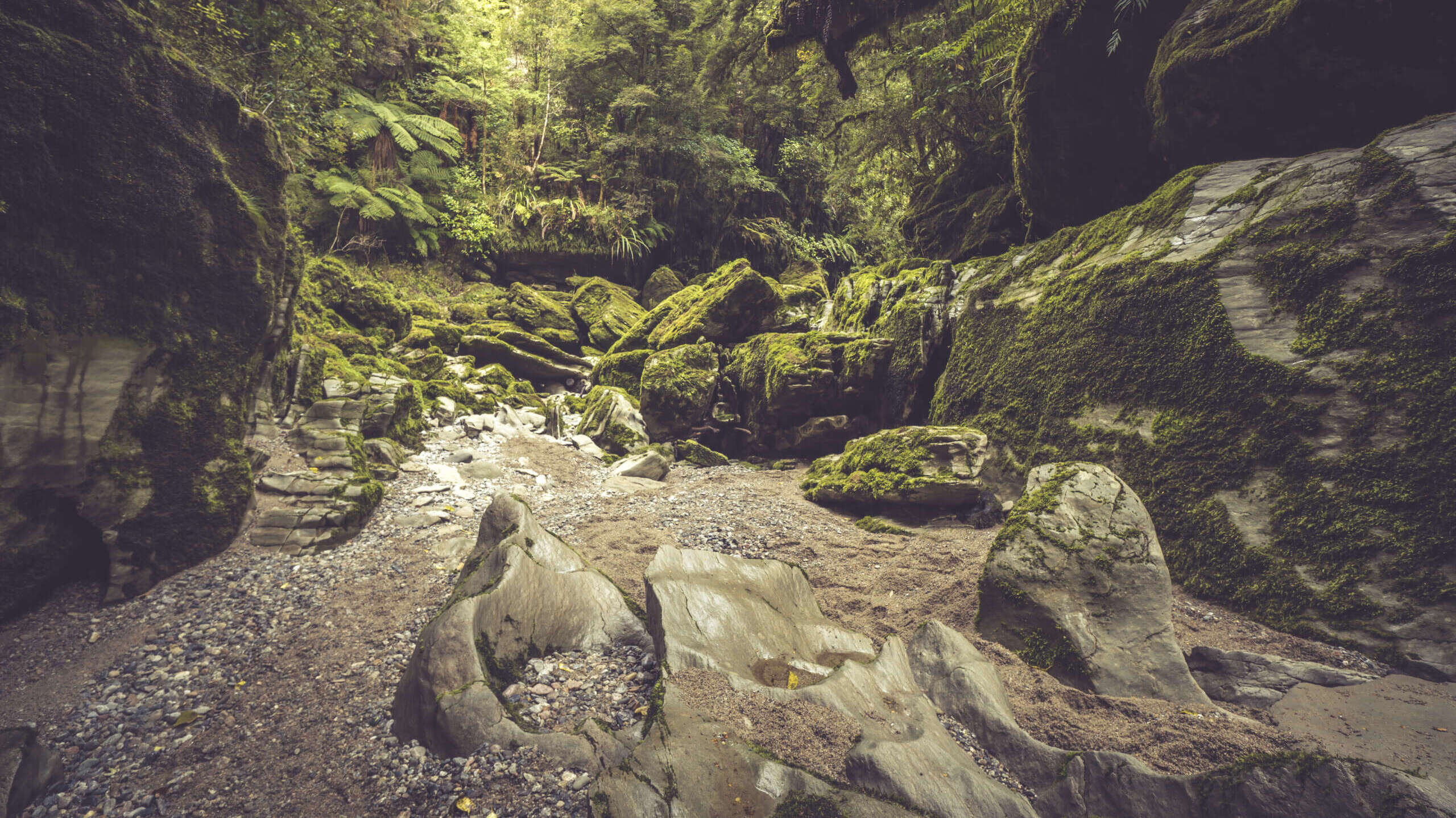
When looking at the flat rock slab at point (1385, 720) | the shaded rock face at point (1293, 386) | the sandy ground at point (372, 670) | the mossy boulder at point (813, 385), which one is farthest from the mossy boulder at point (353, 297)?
the flat rock slab at point (1385, 720)

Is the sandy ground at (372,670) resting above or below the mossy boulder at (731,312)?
below

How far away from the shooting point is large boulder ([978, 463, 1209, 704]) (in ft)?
9.52

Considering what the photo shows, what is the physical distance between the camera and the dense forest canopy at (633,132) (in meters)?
9.70

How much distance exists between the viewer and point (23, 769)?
227 cm

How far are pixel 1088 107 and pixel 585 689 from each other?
28.8ft

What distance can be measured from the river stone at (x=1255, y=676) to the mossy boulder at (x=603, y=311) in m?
15.0

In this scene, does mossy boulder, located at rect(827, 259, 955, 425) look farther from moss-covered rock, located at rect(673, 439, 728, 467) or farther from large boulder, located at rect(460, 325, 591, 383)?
large boulder, located at rect(460, 325, 591, 383)

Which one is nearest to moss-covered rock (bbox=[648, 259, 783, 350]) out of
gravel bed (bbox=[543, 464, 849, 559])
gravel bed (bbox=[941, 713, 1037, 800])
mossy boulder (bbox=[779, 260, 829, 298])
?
gravel bed (bbox=[543, 464, 849, 559])

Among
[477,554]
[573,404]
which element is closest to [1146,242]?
[477,554]

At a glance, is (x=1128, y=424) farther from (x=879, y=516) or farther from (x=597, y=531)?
(x=597, y=531)

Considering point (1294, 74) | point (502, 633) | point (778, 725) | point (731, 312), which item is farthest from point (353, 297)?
point (1294, 74)

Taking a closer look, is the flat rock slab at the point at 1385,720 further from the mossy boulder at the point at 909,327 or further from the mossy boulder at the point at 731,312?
the mossy boulder at the point at 731,312

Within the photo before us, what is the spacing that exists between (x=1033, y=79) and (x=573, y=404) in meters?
10.6

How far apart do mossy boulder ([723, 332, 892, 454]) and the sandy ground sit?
337cm
